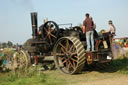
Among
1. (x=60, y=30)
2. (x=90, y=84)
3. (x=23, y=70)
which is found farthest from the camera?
(x=60, y=30)

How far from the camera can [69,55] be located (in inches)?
303

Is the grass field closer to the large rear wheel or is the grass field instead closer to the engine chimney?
the large rear wheel

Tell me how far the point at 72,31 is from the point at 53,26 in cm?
113

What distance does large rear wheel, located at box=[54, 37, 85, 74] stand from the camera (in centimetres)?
710

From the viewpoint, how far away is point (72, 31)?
831 centimetres

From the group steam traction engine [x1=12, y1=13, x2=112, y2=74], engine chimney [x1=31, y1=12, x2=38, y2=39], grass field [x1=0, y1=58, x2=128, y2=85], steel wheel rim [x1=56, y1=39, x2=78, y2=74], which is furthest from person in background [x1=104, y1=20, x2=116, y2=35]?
engine chimney [x1=31, y1=12, x2=38, y2=39]

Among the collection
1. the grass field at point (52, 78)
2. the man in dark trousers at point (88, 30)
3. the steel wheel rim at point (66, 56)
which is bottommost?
the grass field at point (52, 78)

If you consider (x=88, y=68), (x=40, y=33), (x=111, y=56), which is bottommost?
(x=88, y=68)

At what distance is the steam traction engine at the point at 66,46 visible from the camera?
7227 mm

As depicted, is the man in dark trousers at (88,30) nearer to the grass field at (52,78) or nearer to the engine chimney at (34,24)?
the grass field at (52,78)

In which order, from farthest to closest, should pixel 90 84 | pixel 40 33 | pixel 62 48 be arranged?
pixel 40 33 → pixel 62 48 → pixel 90 84

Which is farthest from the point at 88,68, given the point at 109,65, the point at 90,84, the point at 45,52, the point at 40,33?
the point at 90,84

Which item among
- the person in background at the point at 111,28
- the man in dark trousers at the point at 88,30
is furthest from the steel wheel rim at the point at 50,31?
the person in background at the point at 111,28

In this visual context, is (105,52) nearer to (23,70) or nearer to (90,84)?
(90,84)
